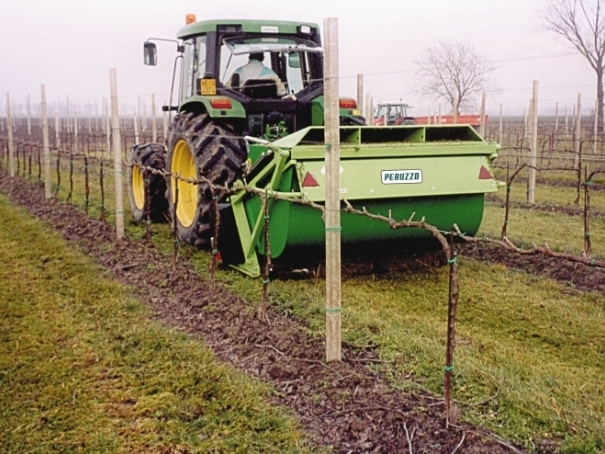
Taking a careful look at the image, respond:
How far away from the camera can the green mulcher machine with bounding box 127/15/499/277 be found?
19.4ft

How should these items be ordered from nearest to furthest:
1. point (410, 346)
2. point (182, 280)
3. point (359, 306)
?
point (410, 346), point (359, 306), point (182, 280)

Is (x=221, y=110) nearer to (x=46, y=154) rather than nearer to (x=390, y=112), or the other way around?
(x=46, y=154)

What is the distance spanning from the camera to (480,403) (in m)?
3.71

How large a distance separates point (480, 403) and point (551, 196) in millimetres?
9909

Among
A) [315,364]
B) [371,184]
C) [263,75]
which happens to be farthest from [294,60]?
[315,364]

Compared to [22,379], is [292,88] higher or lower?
higher

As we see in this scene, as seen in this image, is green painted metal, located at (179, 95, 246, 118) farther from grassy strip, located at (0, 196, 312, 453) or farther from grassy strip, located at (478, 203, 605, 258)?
grassy strip, located at (478, 203, 605, 258)

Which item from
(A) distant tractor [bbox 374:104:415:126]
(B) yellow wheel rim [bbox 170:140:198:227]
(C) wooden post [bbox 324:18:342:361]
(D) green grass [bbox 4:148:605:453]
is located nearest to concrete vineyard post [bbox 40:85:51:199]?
(B) yellow wheel rim [bbox 170:140:198:227]

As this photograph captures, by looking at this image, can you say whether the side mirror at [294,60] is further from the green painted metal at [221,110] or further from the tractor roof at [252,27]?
the green painted metal at [221,110]

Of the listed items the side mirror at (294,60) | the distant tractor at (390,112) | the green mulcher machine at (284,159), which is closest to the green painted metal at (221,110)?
the green mulcher machine at (284,159)

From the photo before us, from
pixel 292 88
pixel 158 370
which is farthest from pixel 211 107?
pixel 158 370

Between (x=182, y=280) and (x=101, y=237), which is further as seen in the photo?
(x=101, y=237)

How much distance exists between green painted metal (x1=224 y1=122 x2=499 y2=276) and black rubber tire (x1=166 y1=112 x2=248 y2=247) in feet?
1.04

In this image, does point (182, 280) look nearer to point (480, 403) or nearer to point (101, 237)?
point (101, 237)
